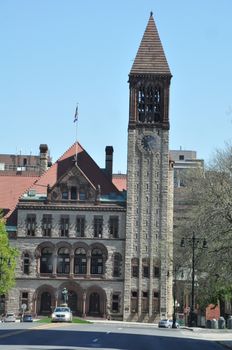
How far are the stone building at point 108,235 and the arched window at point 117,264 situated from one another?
128 mm

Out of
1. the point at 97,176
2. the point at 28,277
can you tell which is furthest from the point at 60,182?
the point at 28,277

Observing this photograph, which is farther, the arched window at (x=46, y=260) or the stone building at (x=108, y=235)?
the arched window at (x=46, y=260)

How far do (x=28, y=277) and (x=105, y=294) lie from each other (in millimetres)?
10136

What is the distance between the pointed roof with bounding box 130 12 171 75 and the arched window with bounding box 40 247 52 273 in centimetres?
→ 2572

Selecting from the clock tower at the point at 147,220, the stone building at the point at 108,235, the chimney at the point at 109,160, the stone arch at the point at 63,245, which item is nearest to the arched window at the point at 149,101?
the stone building at the point at 108,235

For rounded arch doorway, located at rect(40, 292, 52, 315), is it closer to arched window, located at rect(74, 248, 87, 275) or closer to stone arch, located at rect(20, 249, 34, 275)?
stone arch, located at rect(20, 249, 34, 275)

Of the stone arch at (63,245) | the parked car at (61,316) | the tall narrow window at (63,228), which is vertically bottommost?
the parked car at (61,316)

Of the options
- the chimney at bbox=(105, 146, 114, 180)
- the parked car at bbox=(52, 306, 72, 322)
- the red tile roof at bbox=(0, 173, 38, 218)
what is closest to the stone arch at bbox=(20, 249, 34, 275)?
the red tile roof at bbox=(0, 173, 38, 218)

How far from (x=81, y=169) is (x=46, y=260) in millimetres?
13014

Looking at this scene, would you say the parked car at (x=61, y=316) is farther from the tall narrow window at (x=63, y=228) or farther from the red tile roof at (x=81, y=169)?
the red tile roof at (x=81, y=169)

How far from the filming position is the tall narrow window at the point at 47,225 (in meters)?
109

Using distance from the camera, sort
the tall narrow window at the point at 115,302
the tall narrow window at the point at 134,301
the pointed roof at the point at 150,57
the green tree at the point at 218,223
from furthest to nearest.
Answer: the pointed roof at the point at 150,57 < the tall narrow window at the point at 115,302 < the tall narrow window at the point at 134,301 < the green tree at the point at 218,223

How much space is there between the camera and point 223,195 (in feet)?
163

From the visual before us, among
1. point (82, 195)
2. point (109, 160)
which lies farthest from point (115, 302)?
point (109, 160)
